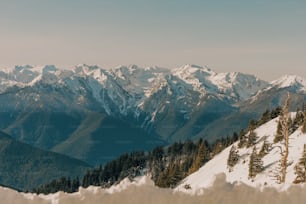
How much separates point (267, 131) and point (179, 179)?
26.9 metres

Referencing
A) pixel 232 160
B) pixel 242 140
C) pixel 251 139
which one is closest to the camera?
pixel 232 160

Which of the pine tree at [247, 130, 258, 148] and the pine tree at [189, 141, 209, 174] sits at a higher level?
the pine tree at [247, 130, 258, 148]

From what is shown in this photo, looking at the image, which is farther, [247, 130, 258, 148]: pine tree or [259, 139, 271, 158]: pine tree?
[247, 130, 258, 148]: pine tree

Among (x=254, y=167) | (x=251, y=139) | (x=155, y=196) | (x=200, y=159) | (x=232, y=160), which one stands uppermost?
(x=251, y=139)

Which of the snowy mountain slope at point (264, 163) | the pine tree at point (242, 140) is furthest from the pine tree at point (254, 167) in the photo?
the pine tree at point (242, 140)

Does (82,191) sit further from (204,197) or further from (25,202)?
(204,197)

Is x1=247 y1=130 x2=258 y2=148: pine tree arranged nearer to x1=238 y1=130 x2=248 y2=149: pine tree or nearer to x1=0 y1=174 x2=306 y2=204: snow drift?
x1=238 y1=130 x2=248 y2=149: pine tree

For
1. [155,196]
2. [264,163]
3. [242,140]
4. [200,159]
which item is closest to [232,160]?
[264,163]

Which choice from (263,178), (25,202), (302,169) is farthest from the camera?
(263,178)

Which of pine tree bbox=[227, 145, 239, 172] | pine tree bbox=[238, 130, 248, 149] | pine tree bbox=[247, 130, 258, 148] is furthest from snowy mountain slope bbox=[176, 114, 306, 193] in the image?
pine tree bbox=[238, 130, 248, 149]

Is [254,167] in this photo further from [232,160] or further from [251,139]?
[251,139]

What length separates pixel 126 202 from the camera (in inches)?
590

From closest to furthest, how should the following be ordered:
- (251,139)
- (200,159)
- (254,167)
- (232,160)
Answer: (254,167) → (232,160) → (251,139) → (200,159)

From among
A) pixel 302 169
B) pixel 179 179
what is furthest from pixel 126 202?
pixel 179 179
